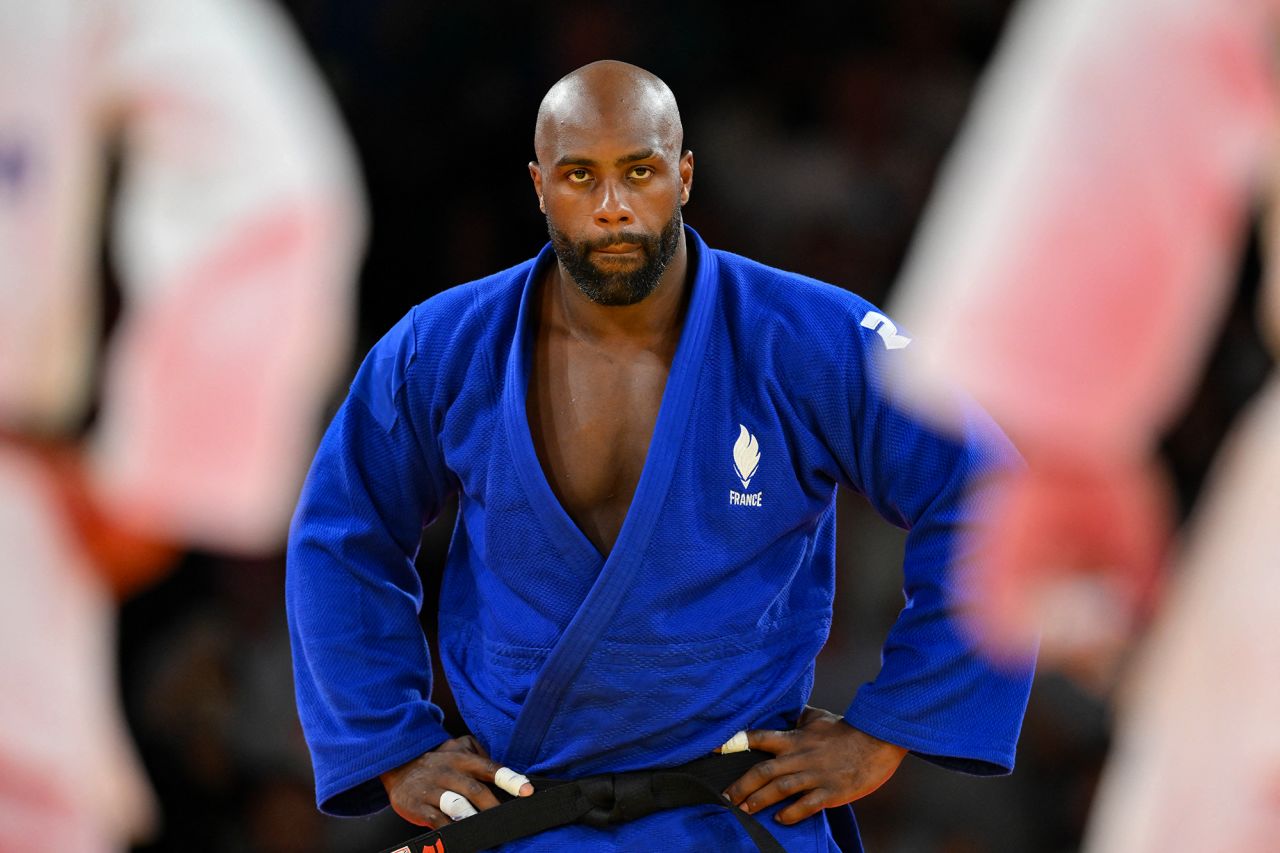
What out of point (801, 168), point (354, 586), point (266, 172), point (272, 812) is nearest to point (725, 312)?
point (354, 586)

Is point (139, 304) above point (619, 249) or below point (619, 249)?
below

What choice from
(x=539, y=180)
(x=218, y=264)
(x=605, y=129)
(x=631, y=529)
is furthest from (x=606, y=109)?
(x=218, y=264)

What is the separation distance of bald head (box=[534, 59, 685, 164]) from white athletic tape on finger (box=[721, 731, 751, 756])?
2.38ft

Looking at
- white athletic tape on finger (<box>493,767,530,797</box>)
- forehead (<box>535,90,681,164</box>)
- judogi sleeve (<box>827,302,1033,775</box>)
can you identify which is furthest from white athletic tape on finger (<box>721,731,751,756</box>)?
forehead (<box>535,90,681,164</box>)

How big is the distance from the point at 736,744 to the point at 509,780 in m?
0.28

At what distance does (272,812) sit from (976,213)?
2063 mm

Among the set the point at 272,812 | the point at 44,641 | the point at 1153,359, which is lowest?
the point at 272,812

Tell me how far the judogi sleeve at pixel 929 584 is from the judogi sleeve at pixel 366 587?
55 centimetres

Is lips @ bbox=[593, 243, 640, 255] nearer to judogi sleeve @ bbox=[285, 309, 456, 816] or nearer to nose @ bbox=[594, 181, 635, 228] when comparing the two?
nose @ bbox=[594, 181, 635, 228]

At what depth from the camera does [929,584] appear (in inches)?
82.2

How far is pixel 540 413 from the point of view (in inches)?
85.0

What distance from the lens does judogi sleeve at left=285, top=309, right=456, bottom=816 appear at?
2.16 m

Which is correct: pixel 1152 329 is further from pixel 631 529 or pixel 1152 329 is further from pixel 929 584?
pixel 631 529

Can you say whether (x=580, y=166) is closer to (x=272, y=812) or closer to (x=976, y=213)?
(x=976, y=213)
